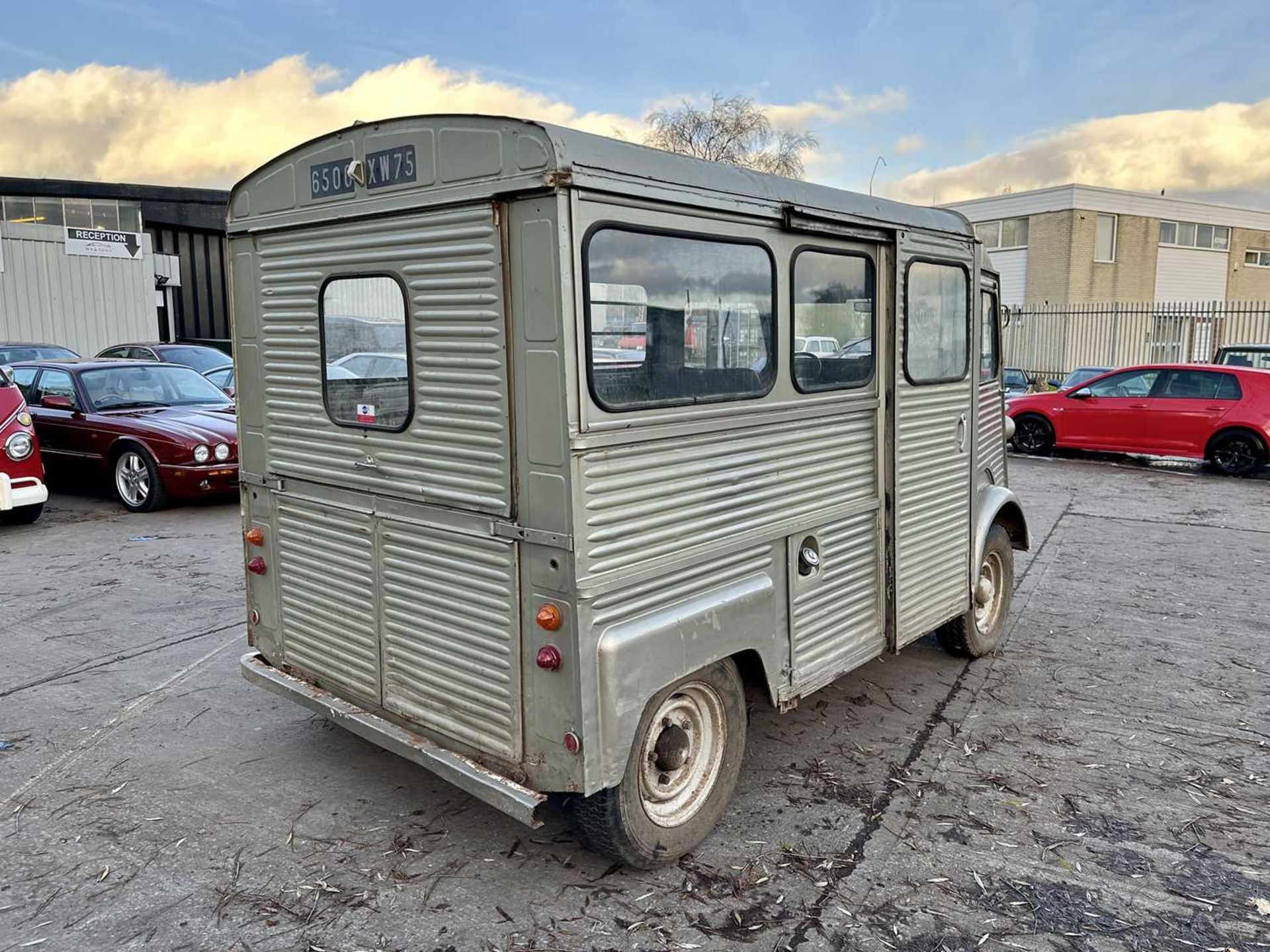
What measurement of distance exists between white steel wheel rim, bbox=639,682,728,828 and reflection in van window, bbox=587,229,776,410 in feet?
3.69

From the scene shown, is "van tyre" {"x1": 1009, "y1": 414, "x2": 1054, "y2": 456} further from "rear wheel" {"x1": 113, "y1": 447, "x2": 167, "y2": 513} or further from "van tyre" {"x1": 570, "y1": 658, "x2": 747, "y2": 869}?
"van tyre" {"x1": 570, "y1": 658, "x2": 747, "y2": 869}

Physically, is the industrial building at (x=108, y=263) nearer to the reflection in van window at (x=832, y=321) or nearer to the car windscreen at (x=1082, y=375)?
the car windscreen at (x=1082, y=375)

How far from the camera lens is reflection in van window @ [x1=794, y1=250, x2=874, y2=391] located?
13.0 ft

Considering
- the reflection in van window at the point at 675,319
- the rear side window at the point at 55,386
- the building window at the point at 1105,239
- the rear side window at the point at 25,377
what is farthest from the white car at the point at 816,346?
the building window at the point at 1105,239

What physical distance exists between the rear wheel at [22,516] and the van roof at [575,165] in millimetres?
6443

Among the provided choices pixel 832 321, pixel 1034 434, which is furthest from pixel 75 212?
pixel 832 321

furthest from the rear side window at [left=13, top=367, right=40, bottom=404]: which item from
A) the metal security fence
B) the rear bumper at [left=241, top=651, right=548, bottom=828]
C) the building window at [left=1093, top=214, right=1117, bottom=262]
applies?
the building window at [left=1093, top=214, right=1117, bottom=262]

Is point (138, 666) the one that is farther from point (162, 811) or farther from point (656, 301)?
point (656, 301)

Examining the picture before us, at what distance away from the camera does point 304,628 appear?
4.14 metres

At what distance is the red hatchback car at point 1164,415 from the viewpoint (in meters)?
13.0

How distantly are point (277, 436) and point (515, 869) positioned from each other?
2089 mm

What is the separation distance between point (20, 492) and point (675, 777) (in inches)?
303

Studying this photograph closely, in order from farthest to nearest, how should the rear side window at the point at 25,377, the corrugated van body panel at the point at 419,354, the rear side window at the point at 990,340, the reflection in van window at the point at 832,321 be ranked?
the rear side window at the point at 25,377
the rear side window at the point at 990,340
the reflection in van window at the point at 832,321
the corrugated van body panel at the point at 419,354

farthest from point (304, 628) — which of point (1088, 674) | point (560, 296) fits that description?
point (1088, 674)
